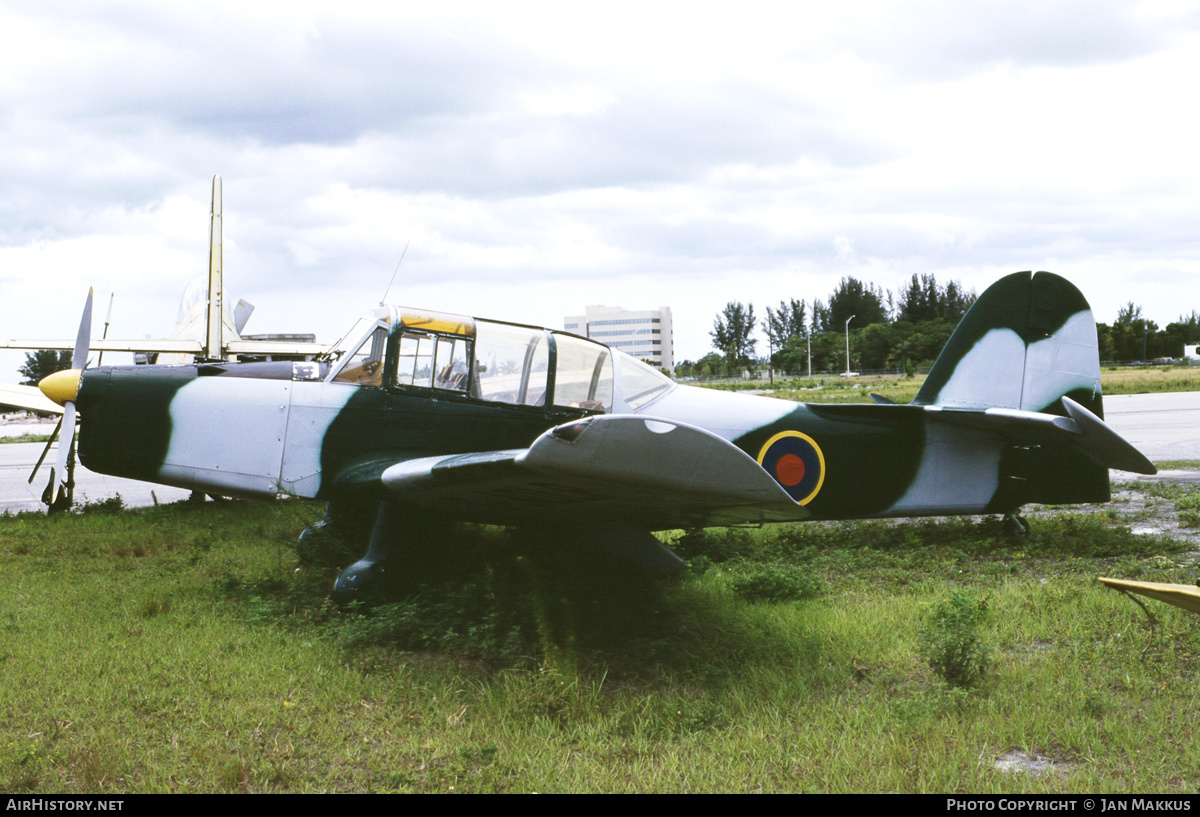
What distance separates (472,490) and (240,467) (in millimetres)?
2125

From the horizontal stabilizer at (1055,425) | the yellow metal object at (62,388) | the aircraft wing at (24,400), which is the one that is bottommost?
the horizontal stabilizer at (1055,425)

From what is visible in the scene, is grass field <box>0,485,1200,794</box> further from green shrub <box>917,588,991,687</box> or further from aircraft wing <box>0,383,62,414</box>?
aircraft wing <box>0,383,62,414</box>

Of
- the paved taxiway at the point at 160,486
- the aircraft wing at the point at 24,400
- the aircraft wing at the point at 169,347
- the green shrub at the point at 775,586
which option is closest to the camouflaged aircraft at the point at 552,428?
the green shrub at the point at 775,586

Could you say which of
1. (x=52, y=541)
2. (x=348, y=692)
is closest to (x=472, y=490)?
(x=348, y=692)

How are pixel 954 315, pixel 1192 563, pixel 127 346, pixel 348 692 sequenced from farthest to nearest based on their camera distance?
pixel 954 315 < pixel 127 346 < pixel 1192 563 < pixel 348 692

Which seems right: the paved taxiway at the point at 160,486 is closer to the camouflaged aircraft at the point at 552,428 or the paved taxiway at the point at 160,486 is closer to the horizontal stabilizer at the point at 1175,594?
the camouflaged aircraft at the point at 552,428

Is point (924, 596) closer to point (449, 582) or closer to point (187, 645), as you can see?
point (449, 582)

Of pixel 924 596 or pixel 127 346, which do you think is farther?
pixel 127 346

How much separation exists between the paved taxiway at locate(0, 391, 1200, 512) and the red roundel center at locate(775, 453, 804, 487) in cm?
825

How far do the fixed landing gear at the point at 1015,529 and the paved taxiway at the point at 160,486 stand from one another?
7485 mm

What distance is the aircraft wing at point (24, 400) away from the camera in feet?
35.6

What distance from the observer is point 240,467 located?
5348 millimetres

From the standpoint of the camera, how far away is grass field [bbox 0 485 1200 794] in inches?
122

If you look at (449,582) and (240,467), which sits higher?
(240,467)
